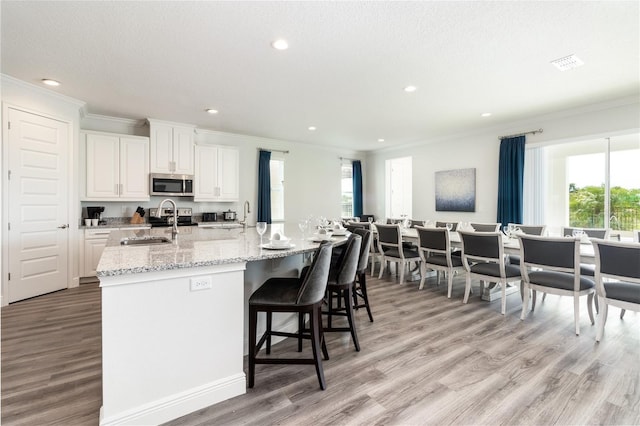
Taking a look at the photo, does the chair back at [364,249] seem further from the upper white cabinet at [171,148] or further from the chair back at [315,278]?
the upper white cabinet at [171,148]

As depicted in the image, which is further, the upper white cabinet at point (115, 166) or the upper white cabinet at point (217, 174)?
the upper white cabinet at point (217, 174)

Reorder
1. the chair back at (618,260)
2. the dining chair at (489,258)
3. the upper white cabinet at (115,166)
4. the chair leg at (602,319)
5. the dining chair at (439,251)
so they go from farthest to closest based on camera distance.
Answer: the upper white cabinet at (115,166) < the dining chair at (439,251) < the dining chair at (489,258) < the chair leg at (602,319) < the chair back at (618,260)

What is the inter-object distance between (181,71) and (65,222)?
2773 millimetres

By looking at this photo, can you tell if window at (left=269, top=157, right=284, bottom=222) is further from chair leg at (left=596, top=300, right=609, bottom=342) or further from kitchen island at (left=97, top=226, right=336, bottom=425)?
chair leg at (left=596, top=300, right=609, bottom=342)

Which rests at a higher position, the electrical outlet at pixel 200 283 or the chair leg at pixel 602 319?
the electrical outlet at pixel 200 283

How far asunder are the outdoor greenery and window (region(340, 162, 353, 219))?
15.5 feet

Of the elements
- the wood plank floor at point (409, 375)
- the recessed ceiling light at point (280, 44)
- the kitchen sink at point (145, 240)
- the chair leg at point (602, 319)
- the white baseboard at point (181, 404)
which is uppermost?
the recessed ceiling light at point (280, 44)

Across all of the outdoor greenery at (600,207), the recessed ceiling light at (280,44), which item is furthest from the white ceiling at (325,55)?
the outdoor greenery at (600,207)

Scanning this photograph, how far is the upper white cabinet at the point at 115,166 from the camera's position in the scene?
455cm

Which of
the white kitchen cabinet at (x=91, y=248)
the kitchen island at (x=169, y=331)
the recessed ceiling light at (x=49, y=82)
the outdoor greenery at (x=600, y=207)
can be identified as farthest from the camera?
the white kitchen cabinet at (x=91, y=248)

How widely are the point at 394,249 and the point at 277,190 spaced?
3.27m

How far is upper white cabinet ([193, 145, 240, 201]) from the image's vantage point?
5.55 metres

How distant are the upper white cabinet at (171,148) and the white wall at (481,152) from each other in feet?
15.8

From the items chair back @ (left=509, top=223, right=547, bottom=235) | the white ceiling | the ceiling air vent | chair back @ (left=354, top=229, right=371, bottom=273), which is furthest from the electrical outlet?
chair back @ (left=509, top=223, right=547, bottom=235)
